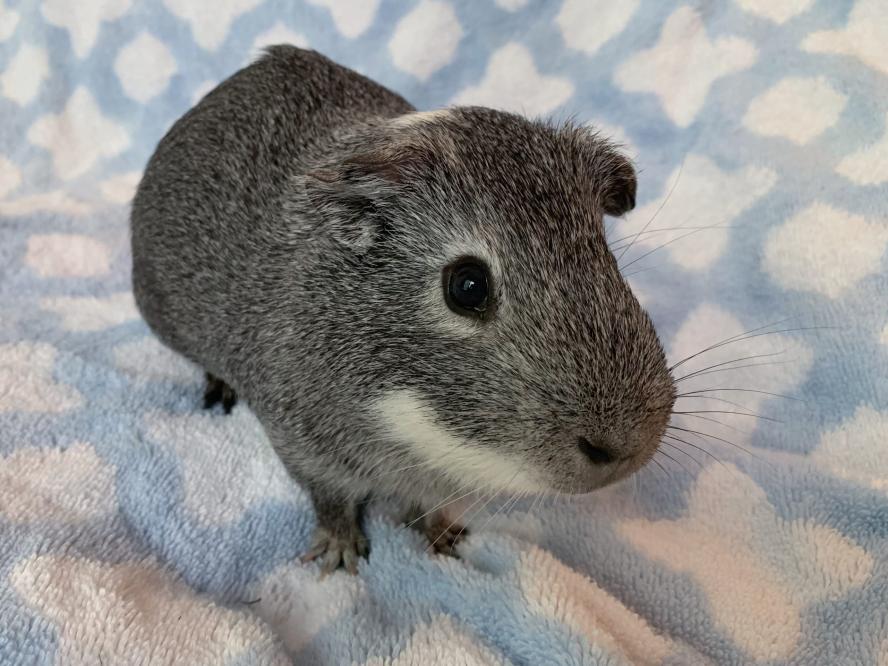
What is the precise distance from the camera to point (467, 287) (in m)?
1.29

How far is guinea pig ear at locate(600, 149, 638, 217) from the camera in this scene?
157cm

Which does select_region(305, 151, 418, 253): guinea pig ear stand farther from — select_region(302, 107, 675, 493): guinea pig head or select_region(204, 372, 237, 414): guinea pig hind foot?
select_region(204, 372, 237, 414): guinea pig hind foot

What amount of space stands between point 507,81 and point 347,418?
79.6 inches

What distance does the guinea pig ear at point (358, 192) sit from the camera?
136 centimetres

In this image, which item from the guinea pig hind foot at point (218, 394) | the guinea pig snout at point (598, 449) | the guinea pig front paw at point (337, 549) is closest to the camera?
the guinea pig snout at point (598, 449)

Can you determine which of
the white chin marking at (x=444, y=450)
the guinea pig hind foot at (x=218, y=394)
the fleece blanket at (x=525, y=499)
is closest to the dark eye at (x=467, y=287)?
the white chin marking at (x=444, y=450)

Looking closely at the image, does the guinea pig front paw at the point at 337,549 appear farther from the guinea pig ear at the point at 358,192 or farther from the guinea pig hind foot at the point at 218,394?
the guinea pig ear at the point at 358,192

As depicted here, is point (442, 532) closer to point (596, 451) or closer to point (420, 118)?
point (596, 451)

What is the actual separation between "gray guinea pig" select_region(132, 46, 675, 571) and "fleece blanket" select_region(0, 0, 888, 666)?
0.93 feet

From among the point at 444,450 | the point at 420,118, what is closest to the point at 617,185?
the point at 420,118

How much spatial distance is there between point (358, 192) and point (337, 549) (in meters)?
0.90

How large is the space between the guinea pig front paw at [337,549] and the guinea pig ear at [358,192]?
767 mm

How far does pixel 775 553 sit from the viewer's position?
1.73 m

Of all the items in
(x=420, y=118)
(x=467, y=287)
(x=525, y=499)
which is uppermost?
(x=420, y=118)
